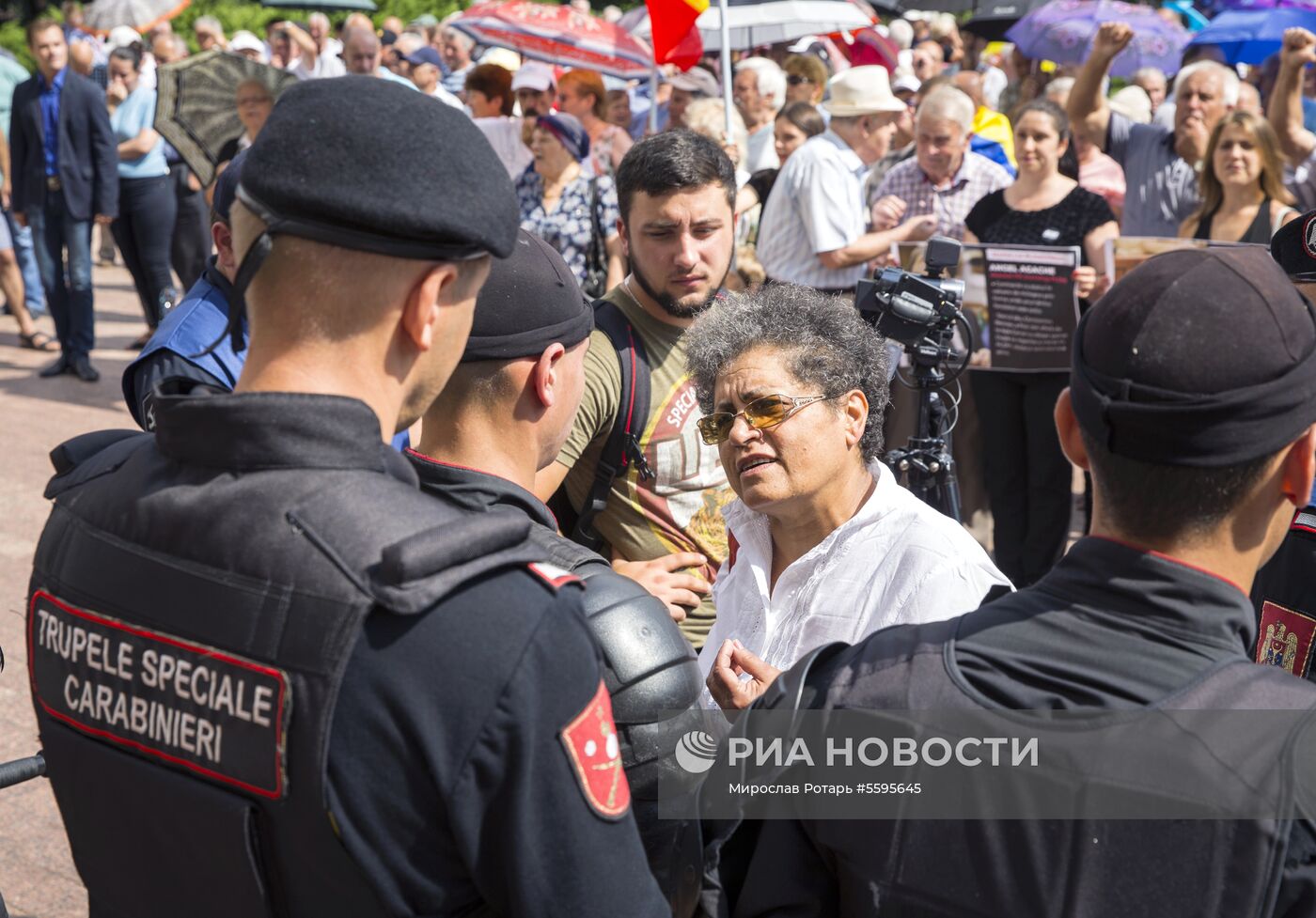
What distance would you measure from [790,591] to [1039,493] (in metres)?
3.57

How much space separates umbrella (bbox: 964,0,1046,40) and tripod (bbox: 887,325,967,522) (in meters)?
8.44

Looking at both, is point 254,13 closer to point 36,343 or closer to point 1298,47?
point 36,343

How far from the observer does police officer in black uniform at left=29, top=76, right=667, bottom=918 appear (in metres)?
1.33

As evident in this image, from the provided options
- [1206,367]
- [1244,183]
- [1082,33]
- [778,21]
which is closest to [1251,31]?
[1082,33]

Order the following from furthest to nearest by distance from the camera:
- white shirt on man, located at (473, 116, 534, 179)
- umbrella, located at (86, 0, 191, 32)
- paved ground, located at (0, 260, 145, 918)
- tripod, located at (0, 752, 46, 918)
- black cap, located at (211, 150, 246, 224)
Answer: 1. umbrella, located at (86, 0, 191, 32)
2. white shirt on man, located at (473, 116, 534, 179)
3. paved ground, located at (0, 260, 145, 918)
4. black cap, located at (211, 150, 246, 224)
5. tripod, located at (0, 752, 46, 918)

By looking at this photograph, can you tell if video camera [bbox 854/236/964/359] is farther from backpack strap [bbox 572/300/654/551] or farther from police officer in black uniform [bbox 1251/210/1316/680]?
police officer in black uniform [bbox 1251/210/1316/680]

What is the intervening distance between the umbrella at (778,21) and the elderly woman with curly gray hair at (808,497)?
704 cm

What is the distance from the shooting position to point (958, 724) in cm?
153

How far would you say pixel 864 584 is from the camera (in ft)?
8.67

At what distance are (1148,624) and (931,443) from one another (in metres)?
2.47

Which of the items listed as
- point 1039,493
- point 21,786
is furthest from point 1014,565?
point 21,786

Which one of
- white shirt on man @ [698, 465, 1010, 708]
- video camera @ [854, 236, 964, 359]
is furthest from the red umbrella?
white shirt on man @ [698, 465, 1010, 708]

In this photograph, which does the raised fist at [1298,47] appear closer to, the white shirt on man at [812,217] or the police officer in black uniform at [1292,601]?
the white shirt on man at [812,217]

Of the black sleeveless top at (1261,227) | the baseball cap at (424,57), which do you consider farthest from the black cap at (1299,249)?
the baseball cap at (424,57)
